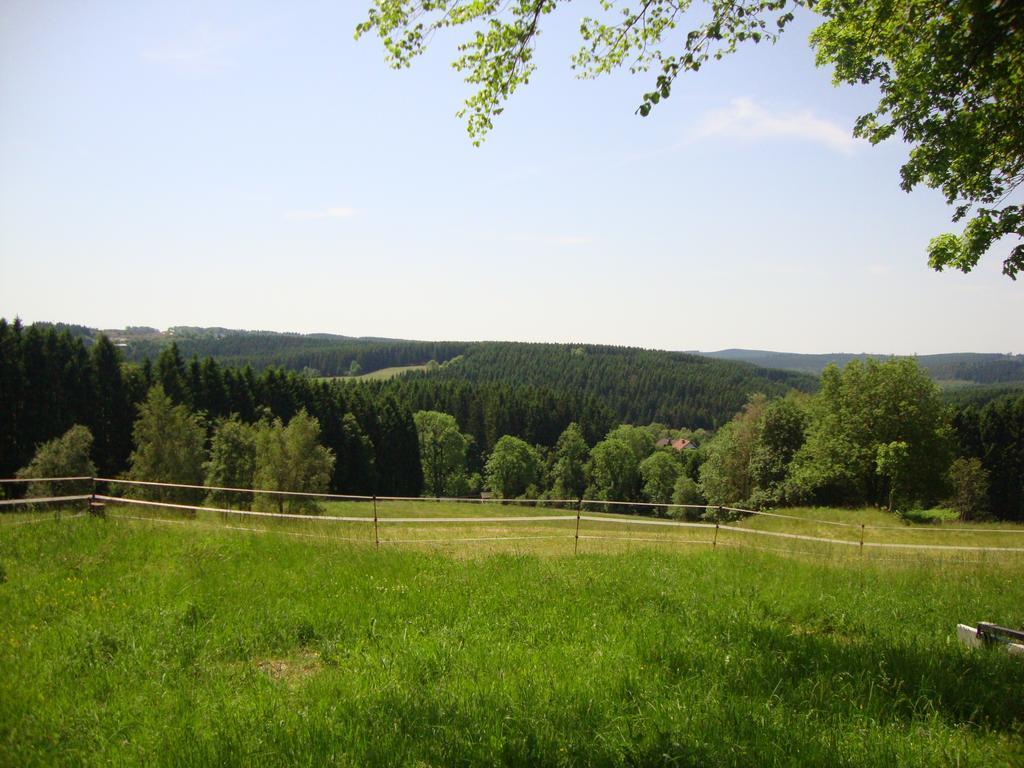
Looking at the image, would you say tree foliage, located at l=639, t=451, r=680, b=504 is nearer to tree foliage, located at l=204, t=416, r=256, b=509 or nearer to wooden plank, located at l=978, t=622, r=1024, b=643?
tree foliage, located at l=204, t=416, r=256, b=509

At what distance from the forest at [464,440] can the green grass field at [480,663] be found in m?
28.0

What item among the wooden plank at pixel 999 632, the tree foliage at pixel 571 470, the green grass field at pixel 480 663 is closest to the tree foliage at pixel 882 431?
the green grass field at pixel 480 663

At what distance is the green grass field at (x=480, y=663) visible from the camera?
13.5 feet

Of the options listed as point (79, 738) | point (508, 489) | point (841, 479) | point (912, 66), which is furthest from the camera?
point (508, 489)

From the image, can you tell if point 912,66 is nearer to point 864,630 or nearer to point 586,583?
point 864,630

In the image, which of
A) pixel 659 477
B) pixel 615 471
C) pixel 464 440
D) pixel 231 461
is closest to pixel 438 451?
pixel 464 440

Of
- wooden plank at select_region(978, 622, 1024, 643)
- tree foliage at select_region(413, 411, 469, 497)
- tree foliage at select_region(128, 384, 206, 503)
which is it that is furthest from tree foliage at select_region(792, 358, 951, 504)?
tree foliage at select_region(413, 411, 469, 497)

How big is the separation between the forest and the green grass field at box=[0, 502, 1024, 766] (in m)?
28.0

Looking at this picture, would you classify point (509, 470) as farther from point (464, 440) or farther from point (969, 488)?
point (969, 488)

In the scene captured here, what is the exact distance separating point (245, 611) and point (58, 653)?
5.88ft

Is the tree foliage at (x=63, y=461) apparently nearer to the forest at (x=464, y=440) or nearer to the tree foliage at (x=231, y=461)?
the forest at (x=464, y=440)

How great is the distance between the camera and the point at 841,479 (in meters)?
35.0

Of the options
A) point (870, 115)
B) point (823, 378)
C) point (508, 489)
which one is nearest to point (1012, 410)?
point (823, 378)

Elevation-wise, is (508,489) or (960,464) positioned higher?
(960,464)
